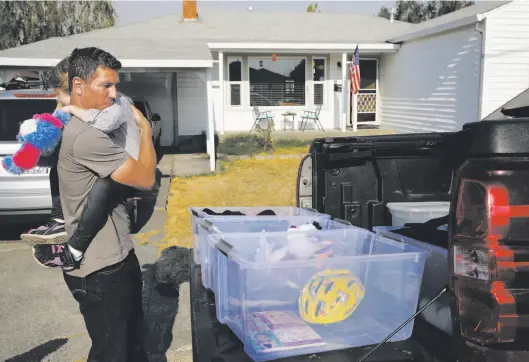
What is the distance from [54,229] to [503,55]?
1190 cm

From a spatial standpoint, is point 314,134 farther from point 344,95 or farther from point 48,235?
point 48,235

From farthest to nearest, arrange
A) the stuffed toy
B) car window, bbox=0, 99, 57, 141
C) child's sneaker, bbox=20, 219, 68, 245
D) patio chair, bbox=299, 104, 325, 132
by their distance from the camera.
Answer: patio chair, bbox=299, 104, 325, 132 < car window, bbox=0, 99, 57, 141 < child's sneaker, bbox=20, 219, 68, 245 < the stuffed toy

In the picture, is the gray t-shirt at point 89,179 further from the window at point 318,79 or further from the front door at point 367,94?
the front door at point 367,94

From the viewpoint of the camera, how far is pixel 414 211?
2.84 metres

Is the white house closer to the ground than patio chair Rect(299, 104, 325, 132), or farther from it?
farther from it

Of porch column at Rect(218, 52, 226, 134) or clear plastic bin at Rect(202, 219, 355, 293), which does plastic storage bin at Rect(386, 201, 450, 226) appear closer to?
clear plastic bin at Rect(202, 219, 355, 293)

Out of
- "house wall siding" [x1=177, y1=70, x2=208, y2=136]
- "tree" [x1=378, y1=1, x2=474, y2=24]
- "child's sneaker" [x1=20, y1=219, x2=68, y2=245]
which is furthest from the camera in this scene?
"tree" [x1=378, y1=1, x2=474, y2=24]

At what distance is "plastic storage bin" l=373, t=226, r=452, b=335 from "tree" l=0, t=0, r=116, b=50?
24.1 metres

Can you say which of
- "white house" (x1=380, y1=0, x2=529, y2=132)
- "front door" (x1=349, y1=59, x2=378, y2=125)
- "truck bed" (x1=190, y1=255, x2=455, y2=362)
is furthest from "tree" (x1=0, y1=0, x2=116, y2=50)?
"truck bed" (x1=190, y1=255, x2=455, y2=362)

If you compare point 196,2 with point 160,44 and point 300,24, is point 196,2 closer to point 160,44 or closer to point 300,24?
point 300,24

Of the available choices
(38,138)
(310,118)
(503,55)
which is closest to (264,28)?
(310,118)

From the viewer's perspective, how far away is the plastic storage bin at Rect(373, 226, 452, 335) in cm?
193

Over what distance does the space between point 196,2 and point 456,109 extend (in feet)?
33.7

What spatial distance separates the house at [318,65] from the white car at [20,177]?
4620mm
